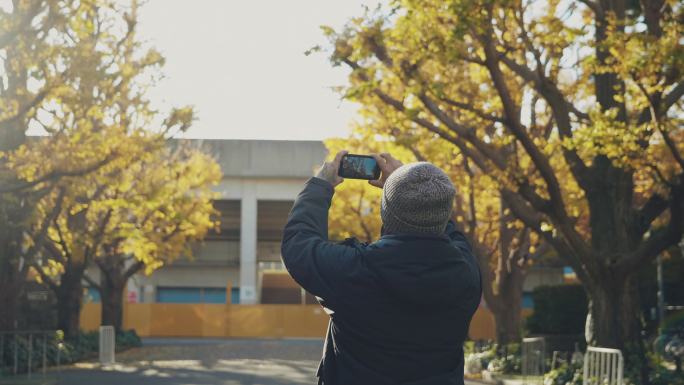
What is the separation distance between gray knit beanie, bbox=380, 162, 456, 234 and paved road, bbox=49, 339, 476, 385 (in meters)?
16.3

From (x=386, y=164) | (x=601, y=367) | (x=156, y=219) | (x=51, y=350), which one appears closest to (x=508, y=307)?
(x=601, y=367)

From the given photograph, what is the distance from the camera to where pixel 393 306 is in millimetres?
2531

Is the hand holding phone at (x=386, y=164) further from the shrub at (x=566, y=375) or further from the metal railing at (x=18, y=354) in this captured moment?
the metal railing at (x=18, y=354)

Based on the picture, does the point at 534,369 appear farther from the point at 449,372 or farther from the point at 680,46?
the point at 449,372

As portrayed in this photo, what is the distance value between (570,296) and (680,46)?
14.2 meters

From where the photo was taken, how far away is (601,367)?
14.4m

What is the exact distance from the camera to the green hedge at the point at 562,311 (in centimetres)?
2502

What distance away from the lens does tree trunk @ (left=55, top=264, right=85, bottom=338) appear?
30188mm

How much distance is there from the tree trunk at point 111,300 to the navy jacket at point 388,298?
A: 34.3 meters

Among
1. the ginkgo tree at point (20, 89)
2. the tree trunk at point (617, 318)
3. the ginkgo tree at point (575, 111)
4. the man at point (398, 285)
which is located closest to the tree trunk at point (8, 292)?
the ginkgo tree at point (20, 89)

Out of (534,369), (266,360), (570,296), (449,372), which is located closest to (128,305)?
(266,360)

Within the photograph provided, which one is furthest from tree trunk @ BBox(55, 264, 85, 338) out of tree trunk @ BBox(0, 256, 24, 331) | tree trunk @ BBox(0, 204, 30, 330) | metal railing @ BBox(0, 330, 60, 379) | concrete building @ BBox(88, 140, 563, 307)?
concrete building @ BBox(88, 140, 563, 307)

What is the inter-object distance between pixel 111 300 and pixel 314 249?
35026mm

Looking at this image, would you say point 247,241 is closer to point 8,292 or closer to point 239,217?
point 239,217
